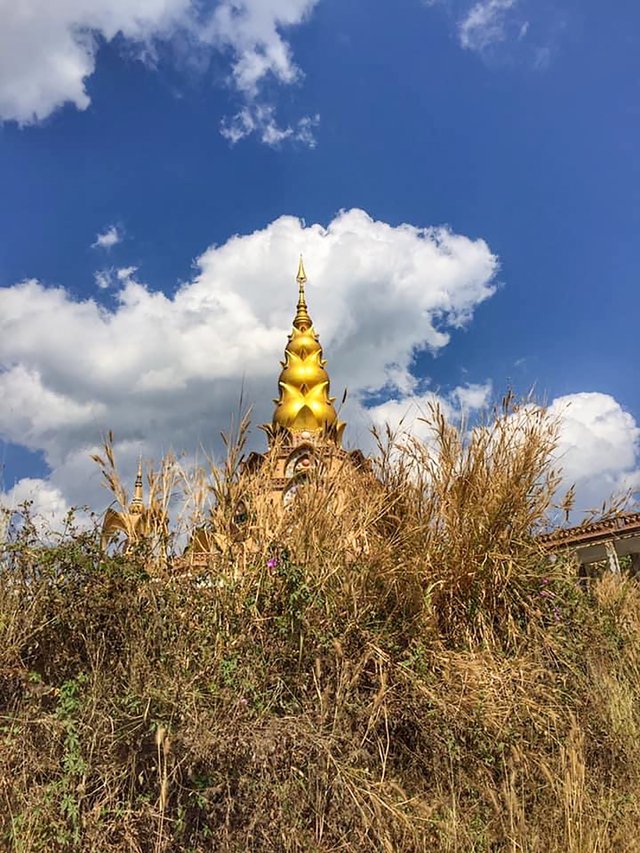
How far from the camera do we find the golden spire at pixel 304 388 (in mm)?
21203

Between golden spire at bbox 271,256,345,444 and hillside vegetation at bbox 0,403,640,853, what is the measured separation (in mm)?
17037

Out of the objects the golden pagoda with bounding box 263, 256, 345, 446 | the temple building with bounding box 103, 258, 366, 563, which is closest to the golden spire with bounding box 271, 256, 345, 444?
the golden pagoda with bounding box 263, 256, 345, 446

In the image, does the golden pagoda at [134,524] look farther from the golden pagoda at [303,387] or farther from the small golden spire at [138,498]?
the golden pagoda at [303,387]

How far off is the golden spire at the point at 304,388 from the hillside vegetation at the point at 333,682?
1704cm

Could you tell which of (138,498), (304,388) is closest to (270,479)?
(138,498)

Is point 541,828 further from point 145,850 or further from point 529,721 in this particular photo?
point 145,850

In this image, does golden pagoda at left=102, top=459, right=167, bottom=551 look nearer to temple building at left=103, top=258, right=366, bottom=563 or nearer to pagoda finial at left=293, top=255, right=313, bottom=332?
temple building at left=103, top=258, right=366, bottom=563

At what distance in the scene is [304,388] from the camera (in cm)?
2194

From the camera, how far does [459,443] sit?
3562mm

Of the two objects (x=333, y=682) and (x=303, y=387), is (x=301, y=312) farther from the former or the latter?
(x=333, y=682)

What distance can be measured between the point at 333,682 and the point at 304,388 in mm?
19529

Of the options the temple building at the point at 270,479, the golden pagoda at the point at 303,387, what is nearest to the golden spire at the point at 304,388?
the golden pagoda at the point at 303,387

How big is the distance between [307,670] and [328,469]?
4.01 ft

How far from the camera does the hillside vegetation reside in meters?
2.12
